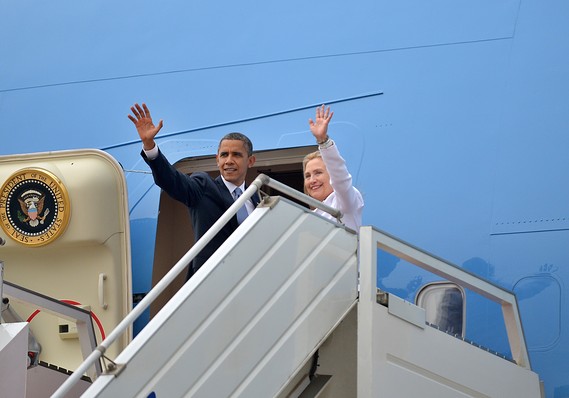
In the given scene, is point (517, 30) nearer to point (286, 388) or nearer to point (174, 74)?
point (174, 74)

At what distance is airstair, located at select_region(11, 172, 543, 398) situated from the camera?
3.52 metres

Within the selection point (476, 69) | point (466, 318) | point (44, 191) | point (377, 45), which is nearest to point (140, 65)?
point (44, 191)

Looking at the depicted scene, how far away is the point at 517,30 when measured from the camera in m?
5.94

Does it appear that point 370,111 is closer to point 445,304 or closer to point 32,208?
point 445,304

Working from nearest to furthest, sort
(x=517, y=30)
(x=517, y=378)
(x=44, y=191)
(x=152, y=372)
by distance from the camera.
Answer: (x=152, y=372) < (x=517, y=378) < (x=517, y=30) < (x=44, y=191)

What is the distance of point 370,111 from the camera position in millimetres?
6176

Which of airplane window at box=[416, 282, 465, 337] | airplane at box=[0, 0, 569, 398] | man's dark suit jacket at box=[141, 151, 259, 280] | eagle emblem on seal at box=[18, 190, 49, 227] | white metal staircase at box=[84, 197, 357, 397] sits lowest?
white metal staircase at box=[84, 197, 357, 397]

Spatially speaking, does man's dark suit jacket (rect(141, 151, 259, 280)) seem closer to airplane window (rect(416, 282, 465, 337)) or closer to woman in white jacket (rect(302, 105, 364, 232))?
woman in white jacket (rect(302, 105, 364, 232))

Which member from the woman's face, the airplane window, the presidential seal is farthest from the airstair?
the presidential seal

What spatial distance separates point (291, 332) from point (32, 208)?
3.10 metres

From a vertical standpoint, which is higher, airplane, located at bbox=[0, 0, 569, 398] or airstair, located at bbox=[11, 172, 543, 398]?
airplane, located at bbox=[0, 0, 569, 398]

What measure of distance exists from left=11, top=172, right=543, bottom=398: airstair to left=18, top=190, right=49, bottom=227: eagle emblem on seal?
2.77 meters

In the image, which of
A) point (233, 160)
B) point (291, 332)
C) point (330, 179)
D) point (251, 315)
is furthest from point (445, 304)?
point (251, 315)

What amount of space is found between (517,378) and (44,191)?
134 inches
